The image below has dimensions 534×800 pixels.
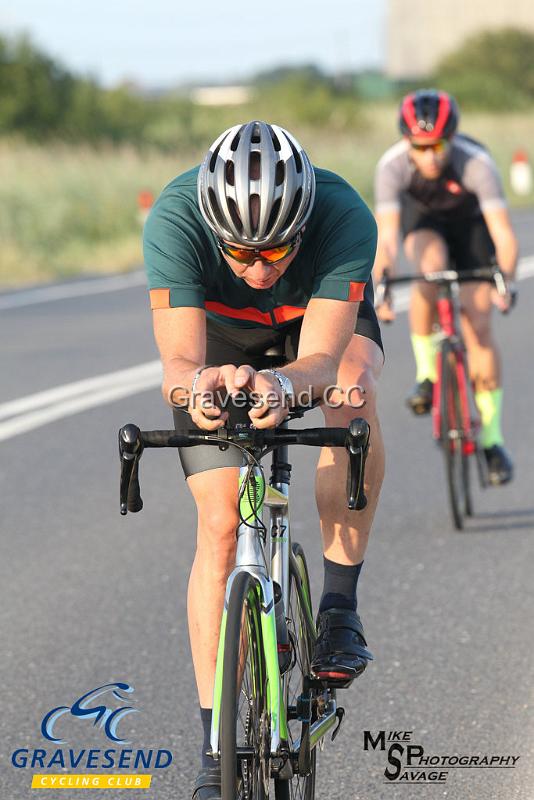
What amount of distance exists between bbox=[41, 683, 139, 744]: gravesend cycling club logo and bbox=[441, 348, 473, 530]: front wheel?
2646 mm

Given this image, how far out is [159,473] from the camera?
Answer: 8430 mm

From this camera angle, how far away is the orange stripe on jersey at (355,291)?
395cm

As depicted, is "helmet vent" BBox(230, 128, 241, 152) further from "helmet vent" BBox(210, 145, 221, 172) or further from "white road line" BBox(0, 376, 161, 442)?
"white road line" BBox(0, 376, 161, 442)

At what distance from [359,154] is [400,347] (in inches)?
911

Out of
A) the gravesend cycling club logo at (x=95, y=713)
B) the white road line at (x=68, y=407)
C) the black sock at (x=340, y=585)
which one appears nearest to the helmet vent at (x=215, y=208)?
the black sock at (x=340, y=585)

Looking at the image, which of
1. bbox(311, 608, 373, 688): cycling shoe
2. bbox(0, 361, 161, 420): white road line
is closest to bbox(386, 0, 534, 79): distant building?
bbox(0, 361, 161, 420): white road line

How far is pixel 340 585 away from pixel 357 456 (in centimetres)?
89

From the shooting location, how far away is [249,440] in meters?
3.46

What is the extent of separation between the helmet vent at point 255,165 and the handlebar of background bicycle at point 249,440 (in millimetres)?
679

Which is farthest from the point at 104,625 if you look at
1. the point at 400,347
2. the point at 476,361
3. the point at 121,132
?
the point at 121,132

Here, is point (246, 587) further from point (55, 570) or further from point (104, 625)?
point (55, 570)

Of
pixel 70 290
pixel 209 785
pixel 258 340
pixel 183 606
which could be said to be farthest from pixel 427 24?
pixel 209 785

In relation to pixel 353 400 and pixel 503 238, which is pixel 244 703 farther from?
pixel 503 238

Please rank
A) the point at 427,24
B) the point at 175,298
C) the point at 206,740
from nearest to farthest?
the point at 206,740, the point at 175,298, the point at 427,24
